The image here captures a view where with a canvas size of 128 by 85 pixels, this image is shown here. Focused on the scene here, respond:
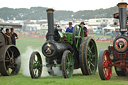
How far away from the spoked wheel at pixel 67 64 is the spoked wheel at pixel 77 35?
0.82 metres

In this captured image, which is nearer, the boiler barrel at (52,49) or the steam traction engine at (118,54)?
the steam traction engine at (118,54)

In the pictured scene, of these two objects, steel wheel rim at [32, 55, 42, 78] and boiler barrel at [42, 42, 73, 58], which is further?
boiler barrel at [42, 42, 73, 58]

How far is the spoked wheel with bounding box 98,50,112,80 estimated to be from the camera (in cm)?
817

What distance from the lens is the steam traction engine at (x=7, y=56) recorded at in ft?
31.6

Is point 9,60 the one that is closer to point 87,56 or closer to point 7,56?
point 7,56

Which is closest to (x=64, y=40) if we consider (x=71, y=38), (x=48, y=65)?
(x=71, y=38)

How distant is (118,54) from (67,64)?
158 centimetres

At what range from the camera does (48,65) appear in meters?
9.46

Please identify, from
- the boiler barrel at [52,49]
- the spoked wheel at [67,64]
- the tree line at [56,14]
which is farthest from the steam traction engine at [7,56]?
the tree line at [56,14]

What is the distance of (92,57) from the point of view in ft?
35.6

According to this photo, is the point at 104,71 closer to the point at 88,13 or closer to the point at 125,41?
the point at 125,41

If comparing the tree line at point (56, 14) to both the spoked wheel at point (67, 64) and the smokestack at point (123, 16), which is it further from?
the smokestack at point (123, 16)

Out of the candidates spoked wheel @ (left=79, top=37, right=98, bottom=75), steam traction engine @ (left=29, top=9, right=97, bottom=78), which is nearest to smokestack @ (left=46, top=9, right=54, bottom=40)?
steam traction engine @ (left=29, top=9, right=97, bottom=78)

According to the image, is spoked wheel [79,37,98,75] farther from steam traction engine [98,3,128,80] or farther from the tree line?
the tree line
